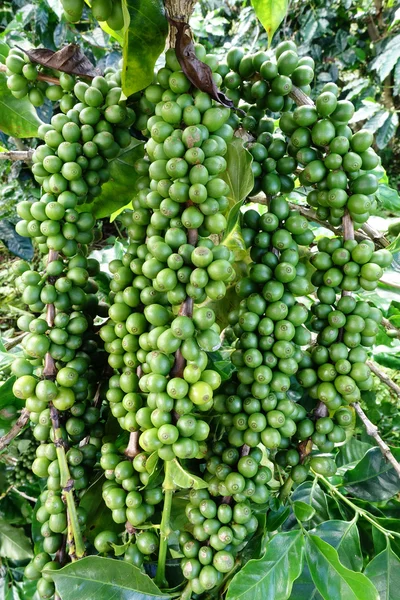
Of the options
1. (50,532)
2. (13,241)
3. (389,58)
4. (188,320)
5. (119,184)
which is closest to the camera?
(188,320)

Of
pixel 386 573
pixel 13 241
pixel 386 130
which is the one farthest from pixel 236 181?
pixel 386 130

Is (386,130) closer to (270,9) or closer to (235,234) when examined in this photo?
(270,9)

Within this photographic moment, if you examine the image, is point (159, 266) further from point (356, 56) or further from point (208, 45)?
point (356, 56)

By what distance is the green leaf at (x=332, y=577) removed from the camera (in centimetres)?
51

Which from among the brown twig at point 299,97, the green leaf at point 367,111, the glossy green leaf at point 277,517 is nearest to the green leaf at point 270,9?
the brown twig at point 299,97

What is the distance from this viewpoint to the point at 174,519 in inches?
22.9

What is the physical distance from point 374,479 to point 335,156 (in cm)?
54

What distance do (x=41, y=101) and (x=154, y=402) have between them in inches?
17.2

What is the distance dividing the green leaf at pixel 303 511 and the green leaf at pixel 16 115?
0.69m

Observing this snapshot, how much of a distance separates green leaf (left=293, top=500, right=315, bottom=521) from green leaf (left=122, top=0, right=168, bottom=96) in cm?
58

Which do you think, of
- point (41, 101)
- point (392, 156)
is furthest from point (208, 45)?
point (41, 101)

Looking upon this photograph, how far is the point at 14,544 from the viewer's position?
0.98m

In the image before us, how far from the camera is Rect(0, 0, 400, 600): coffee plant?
1.49ft

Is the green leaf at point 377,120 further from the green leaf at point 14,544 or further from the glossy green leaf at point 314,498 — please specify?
the green leaf at point 14,544
